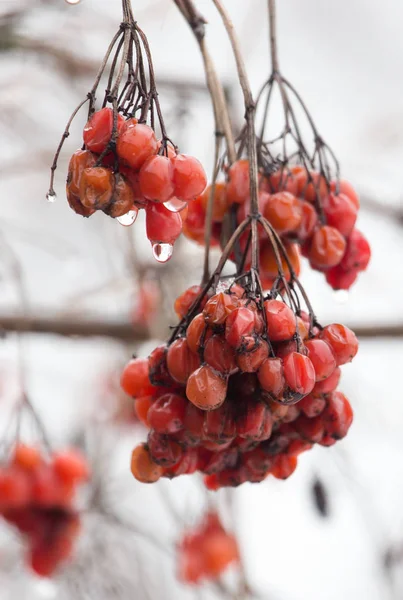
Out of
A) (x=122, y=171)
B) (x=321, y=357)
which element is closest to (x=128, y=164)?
(x=122, y=171)

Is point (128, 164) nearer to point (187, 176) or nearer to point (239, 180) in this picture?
point (187, 176)

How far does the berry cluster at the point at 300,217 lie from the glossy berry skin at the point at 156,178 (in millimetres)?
164

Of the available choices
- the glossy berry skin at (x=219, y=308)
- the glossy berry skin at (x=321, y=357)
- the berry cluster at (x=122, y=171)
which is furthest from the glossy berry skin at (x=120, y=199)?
the glossy berry skin at (x=321, y=357)

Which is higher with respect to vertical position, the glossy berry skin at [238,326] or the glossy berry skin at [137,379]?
the glossy berry skin at [238,326]

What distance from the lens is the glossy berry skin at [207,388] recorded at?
647 millimetres

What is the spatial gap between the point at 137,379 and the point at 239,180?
0.24 meters

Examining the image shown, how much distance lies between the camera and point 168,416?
72 centimetres

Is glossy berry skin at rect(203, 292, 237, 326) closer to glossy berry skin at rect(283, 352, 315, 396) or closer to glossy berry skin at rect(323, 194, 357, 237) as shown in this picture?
glossy berry skin at rect(283, 352, 315, 396)

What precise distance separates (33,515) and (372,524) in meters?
1.07

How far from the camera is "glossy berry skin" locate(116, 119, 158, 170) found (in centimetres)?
64

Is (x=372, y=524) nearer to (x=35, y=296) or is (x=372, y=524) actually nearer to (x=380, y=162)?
(x=380, y=162)

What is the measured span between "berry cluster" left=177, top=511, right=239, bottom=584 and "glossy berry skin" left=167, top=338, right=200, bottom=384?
1.23 m

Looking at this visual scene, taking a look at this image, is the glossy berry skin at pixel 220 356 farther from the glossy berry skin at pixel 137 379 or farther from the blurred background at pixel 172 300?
the blurred background at pixel 172 300

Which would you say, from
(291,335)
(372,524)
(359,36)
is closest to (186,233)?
(291,335)
